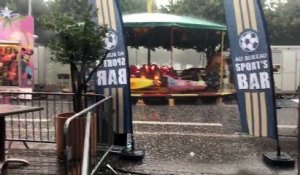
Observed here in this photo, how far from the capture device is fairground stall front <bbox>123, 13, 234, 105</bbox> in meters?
16.6

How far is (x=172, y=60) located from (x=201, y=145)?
31.8ft

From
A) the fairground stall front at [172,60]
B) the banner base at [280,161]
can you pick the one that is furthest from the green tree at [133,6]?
the banner base at [280,161]

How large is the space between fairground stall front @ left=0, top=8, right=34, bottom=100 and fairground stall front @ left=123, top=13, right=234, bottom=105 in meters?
3.89

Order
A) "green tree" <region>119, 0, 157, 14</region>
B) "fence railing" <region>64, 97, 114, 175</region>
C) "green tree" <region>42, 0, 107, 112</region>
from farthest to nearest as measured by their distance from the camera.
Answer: "green tree" <region>119, 0, 157, 14</region>, "green tree" <region>42, 0, 107, 112</region>, "fence railing" <region>64, 97, 114, 175</region>

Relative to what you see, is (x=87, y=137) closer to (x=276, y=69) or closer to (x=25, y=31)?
(x=25, y=31)

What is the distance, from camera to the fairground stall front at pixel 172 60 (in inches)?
653

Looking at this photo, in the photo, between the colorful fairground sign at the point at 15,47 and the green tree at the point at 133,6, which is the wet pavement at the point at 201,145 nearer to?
the colorful fairground sign at the point at 15,47

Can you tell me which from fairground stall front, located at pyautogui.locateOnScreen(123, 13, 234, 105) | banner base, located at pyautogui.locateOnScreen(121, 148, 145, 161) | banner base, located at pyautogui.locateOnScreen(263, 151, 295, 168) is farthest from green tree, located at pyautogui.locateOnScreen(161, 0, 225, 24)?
banner base, located at pyautogui.locateOnScreen(121, 148, 145, 161)

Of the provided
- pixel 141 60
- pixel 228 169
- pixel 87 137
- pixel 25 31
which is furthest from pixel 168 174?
pixel 141 60

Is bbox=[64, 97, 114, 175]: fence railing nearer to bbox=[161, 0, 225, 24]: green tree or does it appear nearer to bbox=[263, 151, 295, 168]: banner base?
bbox=[263, 151, 295, 168]: banner base

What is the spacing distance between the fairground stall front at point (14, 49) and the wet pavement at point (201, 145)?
542 centimetres

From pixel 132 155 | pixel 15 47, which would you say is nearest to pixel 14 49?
pixel 15 47

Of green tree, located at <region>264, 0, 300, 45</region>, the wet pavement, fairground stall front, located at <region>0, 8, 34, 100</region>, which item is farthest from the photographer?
green tree, located at <region>264, 0, 300, 45</region>

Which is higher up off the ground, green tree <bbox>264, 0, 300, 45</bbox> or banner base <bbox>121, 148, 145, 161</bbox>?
green tree <bbox>264, 0, 300, 45</bbox>
